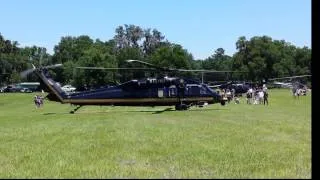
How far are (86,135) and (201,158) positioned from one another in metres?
8.10

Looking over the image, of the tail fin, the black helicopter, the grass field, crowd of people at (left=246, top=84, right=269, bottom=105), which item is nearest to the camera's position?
the grass field

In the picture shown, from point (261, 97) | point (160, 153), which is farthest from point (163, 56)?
point (160, 153)

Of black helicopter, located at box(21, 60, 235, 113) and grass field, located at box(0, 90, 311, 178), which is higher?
black helicopter, located at box(21, 60, 235, 113)

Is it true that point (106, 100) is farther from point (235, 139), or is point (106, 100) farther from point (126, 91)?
point (235, 139)

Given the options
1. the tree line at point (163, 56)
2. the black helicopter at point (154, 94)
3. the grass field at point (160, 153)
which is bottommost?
the grass field at point (160, 153)

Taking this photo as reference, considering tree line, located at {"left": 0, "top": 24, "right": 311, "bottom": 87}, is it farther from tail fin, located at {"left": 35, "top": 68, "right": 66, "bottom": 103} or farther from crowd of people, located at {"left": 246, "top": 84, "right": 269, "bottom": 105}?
tail fin, located at {"left": 35, "top": 68, "right": 66, "bottom": 103}

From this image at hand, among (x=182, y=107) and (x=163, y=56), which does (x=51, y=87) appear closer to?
(x=182, y=107)

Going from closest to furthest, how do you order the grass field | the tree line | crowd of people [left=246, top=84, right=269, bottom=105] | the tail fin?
1. the grass field
2. the tail fin
3. crowd of people [left=246, top=84, right=269, bottom=105]
4. the tree line

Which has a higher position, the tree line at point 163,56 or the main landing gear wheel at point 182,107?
the tree line at point 163,56

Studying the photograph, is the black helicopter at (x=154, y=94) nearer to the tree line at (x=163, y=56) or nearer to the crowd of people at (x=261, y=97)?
the crowd of people at (x=261, y=97)

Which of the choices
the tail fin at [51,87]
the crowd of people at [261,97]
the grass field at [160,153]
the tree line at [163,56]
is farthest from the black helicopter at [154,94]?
the tree line at [163,56]

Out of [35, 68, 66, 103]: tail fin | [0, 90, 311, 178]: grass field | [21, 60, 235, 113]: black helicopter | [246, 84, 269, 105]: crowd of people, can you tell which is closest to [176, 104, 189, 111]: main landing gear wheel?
[21, 60, 235, 113]: black helicopter

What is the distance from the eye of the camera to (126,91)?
4344 centimetres
